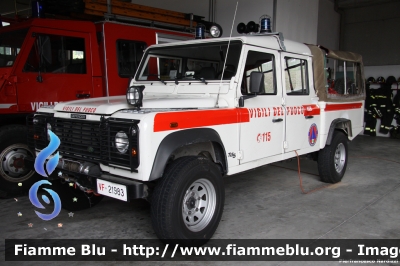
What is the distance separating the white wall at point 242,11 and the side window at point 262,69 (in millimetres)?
5788

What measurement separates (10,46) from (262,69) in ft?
11.3

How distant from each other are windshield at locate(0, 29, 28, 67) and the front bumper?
217 cm

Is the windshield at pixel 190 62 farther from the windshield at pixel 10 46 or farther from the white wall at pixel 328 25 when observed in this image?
the white wall at pixel 328 25

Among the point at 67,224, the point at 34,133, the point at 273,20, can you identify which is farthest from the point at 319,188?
the point at 273,20

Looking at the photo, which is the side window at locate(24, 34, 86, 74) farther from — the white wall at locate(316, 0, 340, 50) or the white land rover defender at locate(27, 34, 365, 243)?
the white wall at locate(316, 0, 340, 50)

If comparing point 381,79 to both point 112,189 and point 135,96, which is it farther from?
point 112,189

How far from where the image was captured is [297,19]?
983 centimetres

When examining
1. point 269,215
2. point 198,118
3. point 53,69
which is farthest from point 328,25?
point 198,118

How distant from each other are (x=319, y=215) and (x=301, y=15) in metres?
7.58

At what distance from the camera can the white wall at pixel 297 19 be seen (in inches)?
365

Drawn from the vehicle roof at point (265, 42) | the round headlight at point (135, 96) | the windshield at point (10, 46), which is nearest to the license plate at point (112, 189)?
the round headlight at point (135, 96)

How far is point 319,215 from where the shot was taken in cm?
411

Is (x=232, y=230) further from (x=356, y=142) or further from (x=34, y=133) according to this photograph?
(x=356, y=142)

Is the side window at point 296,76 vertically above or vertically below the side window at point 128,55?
below
